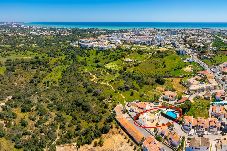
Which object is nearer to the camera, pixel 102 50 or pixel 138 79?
pixel 138 79

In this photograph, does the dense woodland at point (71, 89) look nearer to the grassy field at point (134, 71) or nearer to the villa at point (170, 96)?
the grassy field at point (134, 71)

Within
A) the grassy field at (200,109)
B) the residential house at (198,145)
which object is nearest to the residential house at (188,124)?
the grassy field at (200,109)

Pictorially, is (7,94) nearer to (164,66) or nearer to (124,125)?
(124,125)

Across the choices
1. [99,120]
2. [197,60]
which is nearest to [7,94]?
[99,120]

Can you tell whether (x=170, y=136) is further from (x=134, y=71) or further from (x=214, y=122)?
(x=134, y=71)

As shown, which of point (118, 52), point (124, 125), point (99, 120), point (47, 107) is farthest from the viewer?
point (118, 52)

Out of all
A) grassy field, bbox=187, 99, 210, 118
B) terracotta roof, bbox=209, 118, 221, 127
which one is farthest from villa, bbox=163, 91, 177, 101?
terracotta roof, bbox=209, 118, 221, 127
